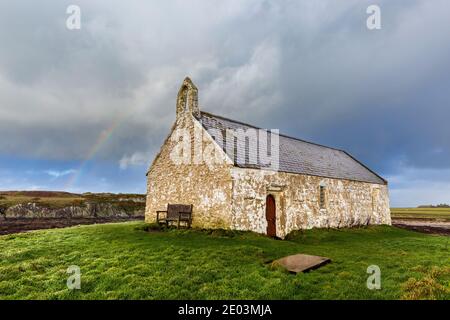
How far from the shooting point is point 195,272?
28.3ft

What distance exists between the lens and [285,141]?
81.2ft

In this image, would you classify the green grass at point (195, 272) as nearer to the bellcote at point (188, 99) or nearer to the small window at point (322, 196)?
the small window at point (322, 196)

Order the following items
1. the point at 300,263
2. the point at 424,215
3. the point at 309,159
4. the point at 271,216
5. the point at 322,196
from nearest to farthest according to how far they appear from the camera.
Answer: the point at 300,263 < the point at 271,216 < the point at 322,196 < the point at 309,159 < the point at 424,215

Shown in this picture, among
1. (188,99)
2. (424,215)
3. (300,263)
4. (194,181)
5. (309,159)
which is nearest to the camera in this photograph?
(300,263)

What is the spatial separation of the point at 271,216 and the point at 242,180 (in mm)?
3572

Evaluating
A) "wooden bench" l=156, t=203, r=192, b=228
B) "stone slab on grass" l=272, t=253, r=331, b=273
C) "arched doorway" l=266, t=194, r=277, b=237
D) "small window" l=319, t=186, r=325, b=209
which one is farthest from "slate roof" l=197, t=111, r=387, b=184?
"stone slab on grass" l=272, t=253, r=331, b=273

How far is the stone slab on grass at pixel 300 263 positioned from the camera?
8913 mm

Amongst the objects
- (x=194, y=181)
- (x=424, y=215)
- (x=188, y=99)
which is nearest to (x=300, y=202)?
(x=194, y=181)

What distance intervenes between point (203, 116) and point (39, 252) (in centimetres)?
1171

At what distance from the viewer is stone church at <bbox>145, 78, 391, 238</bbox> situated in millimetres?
16031

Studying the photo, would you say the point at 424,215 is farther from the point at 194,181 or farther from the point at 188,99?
the point at 188,99

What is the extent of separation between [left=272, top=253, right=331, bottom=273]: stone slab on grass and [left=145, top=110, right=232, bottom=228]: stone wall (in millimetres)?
5747
